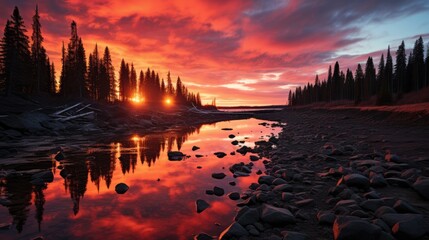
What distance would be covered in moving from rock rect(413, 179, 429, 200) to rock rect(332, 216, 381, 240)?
254 cm

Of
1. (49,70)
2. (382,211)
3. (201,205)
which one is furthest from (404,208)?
(49,70)

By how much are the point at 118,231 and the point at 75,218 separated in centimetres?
157

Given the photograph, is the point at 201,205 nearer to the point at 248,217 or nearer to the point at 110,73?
the point at 248,217

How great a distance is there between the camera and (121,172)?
11578 millimetres

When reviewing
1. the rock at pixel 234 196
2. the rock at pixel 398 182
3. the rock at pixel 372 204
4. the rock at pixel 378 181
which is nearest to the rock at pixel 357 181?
the rock at pixel 378 181

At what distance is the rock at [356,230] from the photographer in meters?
4.06

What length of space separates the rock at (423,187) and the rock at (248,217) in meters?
3.87

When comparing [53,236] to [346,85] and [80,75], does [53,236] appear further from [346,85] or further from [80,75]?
[346,85]

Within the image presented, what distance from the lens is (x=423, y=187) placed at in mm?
5727

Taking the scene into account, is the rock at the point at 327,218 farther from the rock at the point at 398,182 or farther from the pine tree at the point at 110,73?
the pine tree at the point at 110,73

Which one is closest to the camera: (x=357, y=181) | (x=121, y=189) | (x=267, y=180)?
(x=357, y=181)

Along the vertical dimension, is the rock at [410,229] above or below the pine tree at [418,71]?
below

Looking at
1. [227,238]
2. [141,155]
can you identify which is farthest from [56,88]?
[227,238]

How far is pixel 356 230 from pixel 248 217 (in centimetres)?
222
